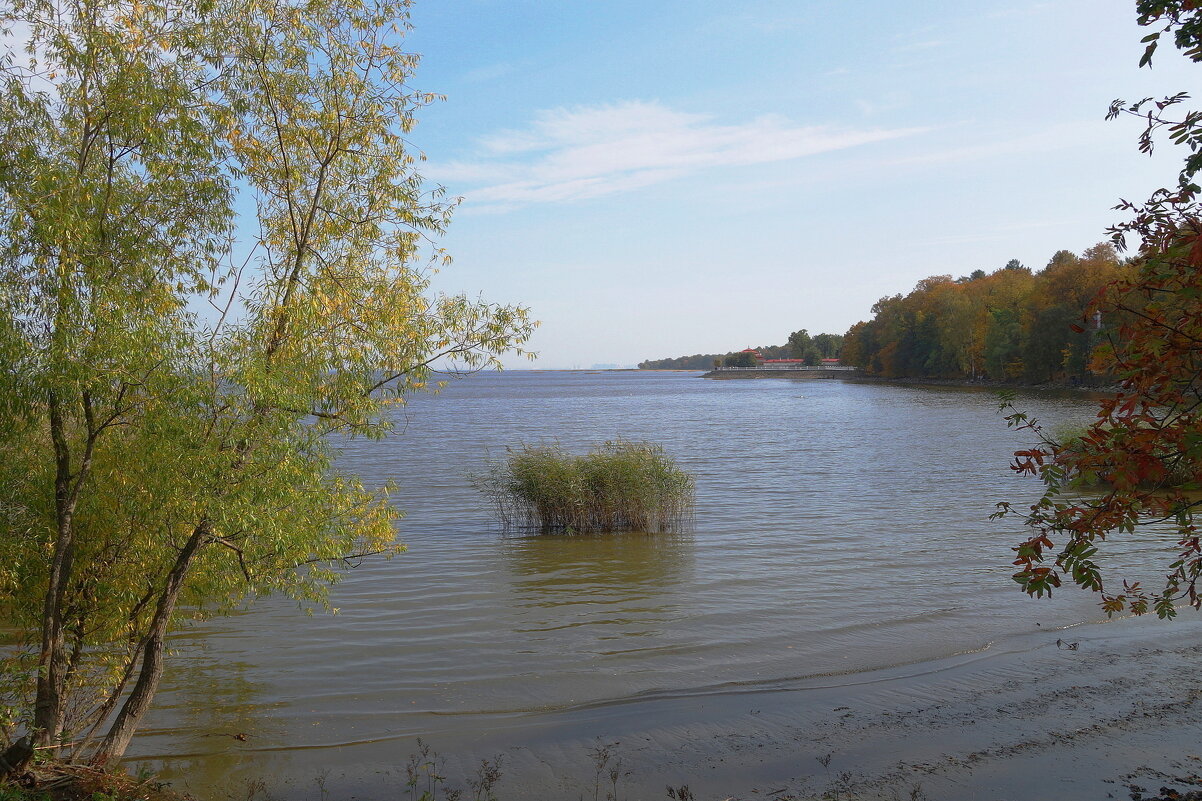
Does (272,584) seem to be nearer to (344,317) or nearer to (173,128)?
(344,317)

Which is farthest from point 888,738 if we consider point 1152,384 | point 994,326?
point 994,326

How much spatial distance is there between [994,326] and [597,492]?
8854 centimetres

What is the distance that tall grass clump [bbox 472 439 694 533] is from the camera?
18578 millimetres

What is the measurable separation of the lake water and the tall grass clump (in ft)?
1.94

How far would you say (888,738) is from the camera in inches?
297

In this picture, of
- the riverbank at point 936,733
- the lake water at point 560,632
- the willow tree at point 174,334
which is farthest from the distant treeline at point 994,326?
the willow tree at point 174,334

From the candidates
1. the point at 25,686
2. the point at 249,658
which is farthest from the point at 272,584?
the point at 249,658

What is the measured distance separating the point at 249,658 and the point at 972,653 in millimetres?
9355

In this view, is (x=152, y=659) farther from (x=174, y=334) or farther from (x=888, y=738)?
(x=888, y=738)

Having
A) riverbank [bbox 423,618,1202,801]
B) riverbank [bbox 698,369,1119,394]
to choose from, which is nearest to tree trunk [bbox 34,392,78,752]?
riverbank [bbox 423,618,1202,801]

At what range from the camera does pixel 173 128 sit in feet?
22.8

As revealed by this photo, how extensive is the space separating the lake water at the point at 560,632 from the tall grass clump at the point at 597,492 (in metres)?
0.59

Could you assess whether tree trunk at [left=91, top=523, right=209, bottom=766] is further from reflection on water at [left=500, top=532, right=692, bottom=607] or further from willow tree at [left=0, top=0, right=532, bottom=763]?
reflection on water at [left=500, top=532, right=692, bottom=607]

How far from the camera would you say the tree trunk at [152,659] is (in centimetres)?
683
